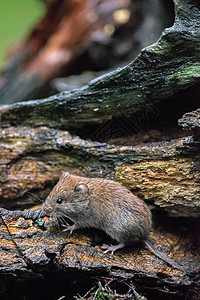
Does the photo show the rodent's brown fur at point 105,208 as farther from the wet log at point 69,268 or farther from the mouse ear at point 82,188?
the wet log at point 69,268

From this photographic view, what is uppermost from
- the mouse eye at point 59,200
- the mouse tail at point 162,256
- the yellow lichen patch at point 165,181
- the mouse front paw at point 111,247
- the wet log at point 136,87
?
the wet log at point 136,87

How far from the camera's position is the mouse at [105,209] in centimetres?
399

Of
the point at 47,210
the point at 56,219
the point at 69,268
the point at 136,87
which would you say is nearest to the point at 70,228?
the point at 56,219

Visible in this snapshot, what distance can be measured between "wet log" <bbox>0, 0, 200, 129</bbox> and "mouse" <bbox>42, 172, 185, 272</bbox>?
81cm

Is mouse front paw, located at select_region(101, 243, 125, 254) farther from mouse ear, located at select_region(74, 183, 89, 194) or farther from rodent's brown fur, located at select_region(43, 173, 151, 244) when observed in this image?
mouse ear, located at select_region(74, 183, 89, 194)

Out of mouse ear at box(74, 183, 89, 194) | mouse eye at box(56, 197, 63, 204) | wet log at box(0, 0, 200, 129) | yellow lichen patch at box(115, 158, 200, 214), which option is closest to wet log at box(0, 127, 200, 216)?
yellow lichen patch at box(115, 158, 200, 214)

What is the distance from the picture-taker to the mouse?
157 inches

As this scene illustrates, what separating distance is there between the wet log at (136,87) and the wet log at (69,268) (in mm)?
1493

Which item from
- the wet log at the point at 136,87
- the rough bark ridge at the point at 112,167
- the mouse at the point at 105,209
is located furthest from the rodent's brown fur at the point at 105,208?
the wet log at the point at 136,87

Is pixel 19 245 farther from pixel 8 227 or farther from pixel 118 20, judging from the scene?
pixel 118 20

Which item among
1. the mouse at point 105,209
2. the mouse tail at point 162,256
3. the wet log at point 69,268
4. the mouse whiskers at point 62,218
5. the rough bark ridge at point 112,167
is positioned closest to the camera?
the wet log at point 69,268

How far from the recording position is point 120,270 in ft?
12.0

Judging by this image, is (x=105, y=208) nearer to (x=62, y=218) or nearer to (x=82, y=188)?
(x=82, y=188)

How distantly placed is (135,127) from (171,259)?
4.96ft
